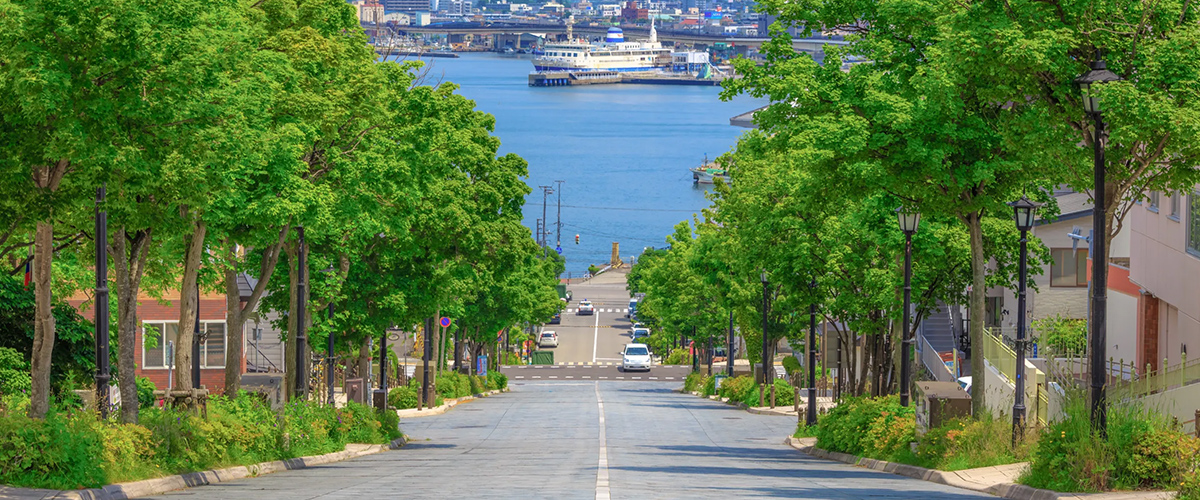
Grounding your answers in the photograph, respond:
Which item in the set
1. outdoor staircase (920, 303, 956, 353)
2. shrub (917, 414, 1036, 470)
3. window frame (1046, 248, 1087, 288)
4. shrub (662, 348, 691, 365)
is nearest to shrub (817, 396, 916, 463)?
shrub (917, 414, 1036, 470)

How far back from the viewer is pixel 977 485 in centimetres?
1953

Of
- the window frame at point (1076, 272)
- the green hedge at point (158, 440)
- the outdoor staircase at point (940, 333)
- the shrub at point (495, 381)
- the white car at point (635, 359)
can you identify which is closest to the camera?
the green hedge at point (158, 440)

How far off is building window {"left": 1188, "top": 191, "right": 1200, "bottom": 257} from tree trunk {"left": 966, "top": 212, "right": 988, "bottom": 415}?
10.7 meters

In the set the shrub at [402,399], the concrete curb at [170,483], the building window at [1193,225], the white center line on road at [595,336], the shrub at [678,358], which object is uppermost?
the building window at [1193,225]

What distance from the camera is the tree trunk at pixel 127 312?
2070 cm

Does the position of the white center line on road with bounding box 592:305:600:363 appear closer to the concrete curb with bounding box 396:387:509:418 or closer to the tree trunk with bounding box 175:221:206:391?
the concrete curb with bounding box 396:387:509:418

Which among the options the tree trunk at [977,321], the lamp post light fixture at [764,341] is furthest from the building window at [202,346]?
the tree trunk at [977,321]

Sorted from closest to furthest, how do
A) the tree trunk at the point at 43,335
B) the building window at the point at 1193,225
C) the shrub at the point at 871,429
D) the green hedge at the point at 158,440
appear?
1. the green hedge at the point at 158,440
2. the tree trunk at the point at 43,335
3. the shrub at the point at 871,429
4. the building window at the point at 1193,225

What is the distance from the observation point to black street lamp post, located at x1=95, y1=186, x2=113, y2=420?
18.4m

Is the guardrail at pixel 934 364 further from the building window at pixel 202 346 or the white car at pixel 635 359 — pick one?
the white car at pixel 635 359

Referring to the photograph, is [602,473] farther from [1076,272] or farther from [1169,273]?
[1076,272]

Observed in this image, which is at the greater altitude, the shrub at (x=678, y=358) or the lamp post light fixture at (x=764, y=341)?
the lamp post light fixture at (x=764, y=341)

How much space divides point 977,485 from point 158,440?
11588 millimetres

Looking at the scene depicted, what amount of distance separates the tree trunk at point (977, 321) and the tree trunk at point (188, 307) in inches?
575
